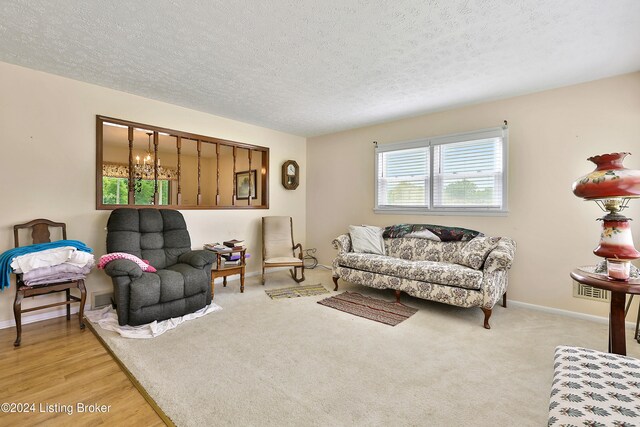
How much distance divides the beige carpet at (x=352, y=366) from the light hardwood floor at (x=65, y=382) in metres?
0.12

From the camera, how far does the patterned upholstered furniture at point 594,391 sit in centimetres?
98

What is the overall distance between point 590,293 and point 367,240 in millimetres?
2544

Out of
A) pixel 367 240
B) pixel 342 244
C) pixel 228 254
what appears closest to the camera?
pixel 228 254

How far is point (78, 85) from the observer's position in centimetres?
324

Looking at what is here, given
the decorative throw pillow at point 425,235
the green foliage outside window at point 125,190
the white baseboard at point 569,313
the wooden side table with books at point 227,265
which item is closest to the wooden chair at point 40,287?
the wooden side table with books at point 227,265

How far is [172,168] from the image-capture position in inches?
317

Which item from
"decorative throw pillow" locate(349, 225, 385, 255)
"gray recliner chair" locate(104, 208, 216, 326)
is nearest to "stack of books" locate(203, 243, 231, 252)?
"gray recliner chair" locate(104, 208, 216, 326)

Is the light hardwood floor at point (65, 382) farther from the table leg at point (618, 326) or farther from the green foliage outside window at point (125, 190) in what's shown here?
the green foliage outside window at point (125, 190)

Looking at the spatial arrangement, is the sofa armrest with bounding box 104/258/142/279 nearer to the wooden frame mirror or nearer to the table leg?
the wooden frame mirror

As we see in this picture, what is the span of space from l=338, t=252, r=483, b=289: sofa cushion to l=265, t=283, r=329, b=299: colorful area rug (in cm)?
50

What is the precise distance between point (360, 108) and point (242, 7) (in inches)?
91.5

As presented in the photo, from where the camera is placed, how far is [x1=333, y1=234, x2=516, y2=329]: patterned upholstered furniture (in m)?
2.97

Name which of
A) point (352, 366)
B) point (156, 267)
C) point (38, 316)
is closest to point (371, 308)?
point (352, 366)

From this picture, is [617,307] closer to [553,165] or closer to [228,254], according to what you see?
[553,165]
